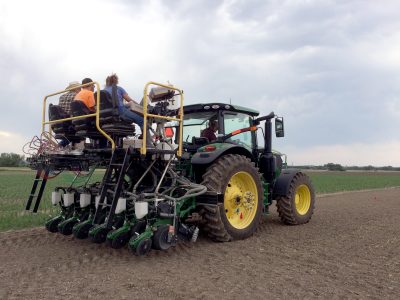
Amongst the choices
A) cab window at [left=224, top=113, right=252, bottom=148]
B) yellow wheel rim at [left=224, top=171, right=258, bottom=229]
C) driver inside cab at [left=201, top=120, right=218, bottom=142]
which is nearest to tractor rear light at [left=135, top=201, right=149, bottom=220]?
yellow wheel rim at [left=224, top=171, right=258, bottom=229]

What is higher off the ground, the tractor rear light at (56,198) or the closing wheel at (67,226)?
the tractor rear light at (56,198)

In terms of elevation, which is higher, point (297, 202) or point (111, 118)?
point (111, 118)

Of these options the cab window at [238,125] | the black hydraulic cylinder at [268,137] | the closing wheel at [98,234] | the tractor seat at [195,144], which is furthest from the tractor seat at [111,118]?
the black hydraulic cylinder at [268,137]

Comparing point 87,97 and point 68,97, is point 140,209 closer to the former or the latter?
point 87,97

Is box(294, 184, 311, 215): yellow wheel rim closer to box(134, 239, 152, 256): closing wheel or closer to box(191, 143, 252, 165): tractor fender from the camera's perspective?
box(191, 143, 252, 165): tractor fender

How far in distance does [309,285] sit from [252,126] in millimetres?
4206

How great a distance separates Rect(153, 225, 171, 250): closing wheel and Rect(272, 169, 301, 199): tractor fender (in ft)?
11.2

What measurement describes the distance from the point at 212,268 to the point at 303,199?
178 inches

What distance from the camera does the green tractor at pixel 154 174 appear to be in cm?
532

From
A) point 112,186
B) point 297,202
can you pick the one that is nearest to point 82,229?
point 112,186

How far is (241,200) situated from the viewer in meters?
6.72

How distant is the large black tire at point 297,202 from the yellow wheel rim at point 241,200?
53.8 inches

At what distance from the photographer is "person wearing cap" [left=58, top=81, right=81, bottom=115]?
20.5ft

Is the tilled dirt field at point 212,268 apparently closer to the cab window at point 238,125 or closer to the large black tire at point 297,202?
the large black tire at point 297,202
